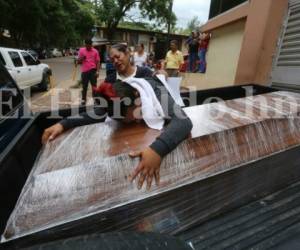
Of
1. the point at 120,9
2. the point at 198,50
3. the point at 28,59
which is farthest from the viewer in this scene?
the point at 120,9

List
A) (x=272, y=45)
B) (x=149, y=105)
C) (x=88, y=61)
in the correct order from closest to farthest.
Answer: (x=149, y=105)
(x=272, y=45)
(x=88, y=61)

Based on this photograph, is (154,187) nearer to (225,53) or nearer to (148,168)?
(148,168)

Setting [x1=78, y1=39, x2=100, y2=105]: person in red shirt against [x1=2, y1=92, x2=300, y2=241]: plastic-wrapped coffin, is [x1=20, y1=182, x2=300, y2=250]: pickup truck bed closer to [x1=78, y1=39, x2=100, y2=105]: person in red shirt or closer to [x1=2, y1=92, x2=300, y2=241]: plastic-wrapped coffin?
[x1=2, y1=92, x2=300, y2=241]: plastic-wrapped coffin

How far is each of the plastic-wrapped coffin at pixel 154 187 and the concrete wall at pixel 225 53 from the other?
4.30m

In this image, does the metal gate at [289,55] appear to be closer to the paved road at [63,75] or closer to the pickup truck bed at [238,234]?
the pickup truck bed at [238,234]

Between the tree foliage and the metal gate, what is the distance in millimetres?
14322

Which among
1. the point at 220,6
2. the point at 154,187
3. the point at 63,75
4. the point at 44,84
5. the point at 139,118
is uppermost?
the point at 220,6

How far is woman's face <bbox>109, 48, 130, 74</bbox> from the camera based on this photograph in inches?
64.1

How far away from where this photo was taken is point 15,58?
323 inches

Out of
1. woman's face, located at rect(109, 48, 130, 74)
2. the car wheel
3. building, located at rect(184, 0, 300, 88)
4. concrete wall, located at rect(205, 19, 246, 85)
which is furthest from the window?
the car wheel

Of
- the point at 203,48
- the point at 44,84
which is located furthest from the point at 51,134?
the point at 44,84

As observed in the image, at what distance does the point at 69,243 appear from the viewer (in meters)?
0.80

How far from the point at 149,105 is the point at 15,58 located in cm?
825

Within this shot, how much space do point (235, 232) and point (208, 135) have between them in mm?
456
